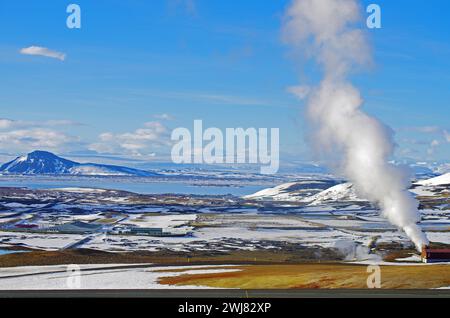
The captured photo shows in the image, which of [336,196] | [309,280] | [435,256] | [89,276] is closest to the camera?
[309,280]

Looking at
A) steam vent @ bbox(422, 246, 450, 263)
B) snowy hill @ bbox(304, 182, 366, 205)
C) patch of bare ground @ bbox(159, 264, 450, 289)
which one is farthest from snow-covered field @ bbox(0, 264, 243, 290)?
snowy hill @ bbox(304, 182, 366, 205)

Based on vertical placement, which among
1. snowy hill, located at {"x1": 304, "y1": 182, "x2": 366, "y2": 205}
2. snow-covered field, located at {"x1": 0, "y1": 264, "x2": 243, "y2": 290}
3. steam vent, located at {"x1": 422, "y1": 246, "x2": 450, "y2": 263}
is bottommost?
snow-covered field, located at {"x1": 0, "y1": 264, "x2": 243, "y2": 290}

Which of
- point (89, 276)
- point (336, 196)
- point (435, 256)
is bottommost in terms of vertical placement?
point (89, 276)

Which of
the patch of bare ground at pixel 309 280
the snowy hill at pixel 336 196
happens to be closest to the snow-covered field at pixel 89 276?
the patch of bare ground at pixel 309 280

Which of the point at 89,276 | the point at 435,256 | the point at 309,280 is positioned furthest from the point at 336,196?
the point at 309,280

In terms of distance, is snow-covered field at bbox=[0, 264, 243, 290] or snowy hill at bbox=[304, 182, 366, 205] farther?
snowy hill at bbox=[304, 182, 366, 205]

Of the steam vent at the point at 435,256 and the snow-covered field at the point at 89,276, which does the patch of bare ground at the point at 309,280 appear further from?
the steam vent at the point at 435,256

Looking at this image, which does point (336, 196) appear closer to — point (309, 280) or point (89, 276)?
point (89, 276)

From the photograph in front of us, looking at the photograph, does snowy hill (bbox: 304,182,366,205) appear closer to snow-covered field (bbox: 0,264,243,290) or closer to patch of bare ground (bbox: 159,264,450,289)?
snow-covered field (bbox: 0,264,243,290)

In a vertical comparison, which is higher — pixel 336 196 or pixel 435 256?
pixel 336 196
